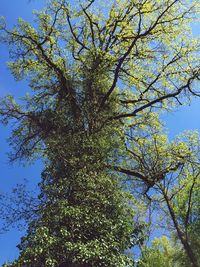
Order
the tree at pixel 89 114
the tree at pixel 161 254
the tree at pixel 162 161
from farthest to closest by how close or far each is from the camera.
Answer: the tree at pixel 161 254, the tree at pixel 162 161, the tree at pixel 89 114

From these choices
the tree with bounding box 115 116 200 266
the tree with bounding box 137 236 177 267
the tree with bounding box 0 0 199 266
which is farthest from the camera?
the tree with bounding box 137 236 177 267

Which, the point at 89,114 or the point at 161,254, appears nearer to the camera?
the point at 89,114

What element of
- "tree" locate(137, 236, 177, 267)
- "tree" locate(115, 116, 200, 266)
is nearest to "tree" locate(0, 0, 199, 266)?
"tree" locate(115, 116, 200, 266)

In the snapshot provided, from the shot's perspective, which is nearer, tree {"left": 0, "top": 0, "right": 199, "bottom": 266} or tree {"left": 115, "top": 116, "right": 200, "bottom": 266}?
tree {"left": 0, "top": 0, "right": 199, "bottom": 266}

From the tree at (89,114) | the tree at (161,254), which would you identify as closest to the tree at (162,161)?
the tree at (89,114)

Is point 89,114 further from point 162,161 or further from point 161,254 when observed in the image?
point 161,254

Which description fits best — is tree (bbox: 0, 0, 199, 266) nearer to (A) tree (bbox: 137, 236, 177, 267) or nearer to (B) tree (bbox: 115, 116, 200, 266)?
(B) tree (bbox: 115, 116, 200, 266)

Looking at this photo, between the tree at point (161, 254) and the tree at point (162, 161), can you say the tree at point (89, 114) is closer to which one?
the tree at point (162, 161)

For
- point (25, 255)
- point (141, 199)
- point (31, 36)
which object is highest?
point (31, 36)

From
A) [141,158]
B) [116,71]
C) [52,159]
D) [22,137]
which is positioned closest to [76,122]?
[52,159]

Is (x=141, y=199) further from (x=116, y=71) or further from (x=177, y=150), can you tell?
(x=116, y=71)

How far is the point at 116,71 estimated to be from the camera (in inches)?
909

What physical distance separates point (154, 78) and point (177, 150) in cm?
480

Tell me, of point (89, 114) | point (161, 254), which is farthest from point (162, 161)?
point (161, 254)
